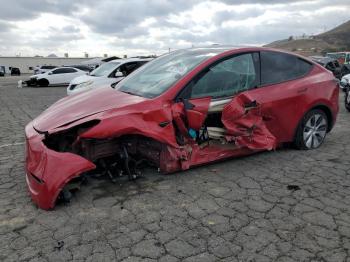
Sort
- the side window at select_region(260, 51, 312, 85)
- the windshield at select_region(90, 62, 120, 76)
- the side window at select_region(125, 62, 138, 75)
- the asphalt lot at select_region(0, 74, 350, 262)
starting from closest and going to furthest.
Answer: the asphalt lot at select_region(0, 74, 350, 262) → the side window at select_region(260, 51, 312, 85) → the windshield at select_region(90, 62, 120, 76) → the side window at select_region(125, 62, 138, 75)

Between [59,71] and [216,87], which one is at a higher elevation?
[59,71]

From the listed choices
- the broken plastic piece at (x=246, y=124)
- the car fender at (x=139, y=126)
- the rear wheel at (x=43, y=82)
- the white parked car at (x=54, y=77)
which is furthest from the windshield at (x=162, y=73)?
the rear wheel at (x=43, y=82)

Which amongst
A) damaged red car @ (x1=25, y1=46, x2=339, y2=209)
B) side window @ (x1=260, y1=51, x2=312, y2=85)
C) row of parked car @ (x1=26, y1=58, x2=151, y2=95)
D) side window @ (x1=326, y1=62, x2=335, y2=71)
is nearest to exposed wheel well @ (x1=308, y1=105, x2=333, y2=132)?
damaged red car @ (x1=25, y1=46, x2=339, y2=209)

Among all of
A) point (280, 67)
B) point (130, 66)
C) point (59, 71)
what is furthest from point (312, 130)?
point (59, 71)

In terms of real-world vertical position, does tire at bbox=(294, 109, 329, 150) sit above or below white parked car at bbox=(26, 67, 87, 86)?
below

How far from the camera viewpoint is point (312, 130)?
5.27 meters

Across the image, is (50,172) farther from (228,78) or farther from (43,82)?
(43,82)

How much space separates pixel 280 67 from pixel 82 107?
9.31ft

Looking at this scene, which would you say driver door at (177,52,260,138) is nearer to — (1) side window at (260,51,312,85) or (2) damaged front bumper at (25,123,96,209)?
(1) side window at (260,51,312,85)

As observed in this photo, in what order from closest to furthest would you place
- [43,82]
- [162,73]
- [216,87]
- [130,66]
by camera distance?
[216,87] → [162,73] → [130,66] → [43,82]

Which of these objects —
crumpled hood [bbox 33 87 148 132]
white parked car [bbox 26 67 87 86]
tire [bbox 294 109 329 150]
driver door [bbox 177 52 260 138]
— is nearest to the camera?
crumpled hood [bbox 33 87 148 132]

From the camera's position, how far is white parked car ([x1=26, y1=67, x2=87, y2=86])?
21859 millimetres

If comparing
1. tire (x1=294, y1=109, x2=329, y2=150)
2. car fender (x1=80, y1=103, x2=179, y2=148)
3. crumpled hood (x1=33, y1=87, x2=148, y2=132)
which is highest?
crumpled hood (x1=33, y1=87, x2=148, y2=132)

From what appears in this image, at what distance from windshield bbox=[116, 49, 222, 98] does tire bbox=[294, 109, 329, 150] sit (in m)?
1.74
